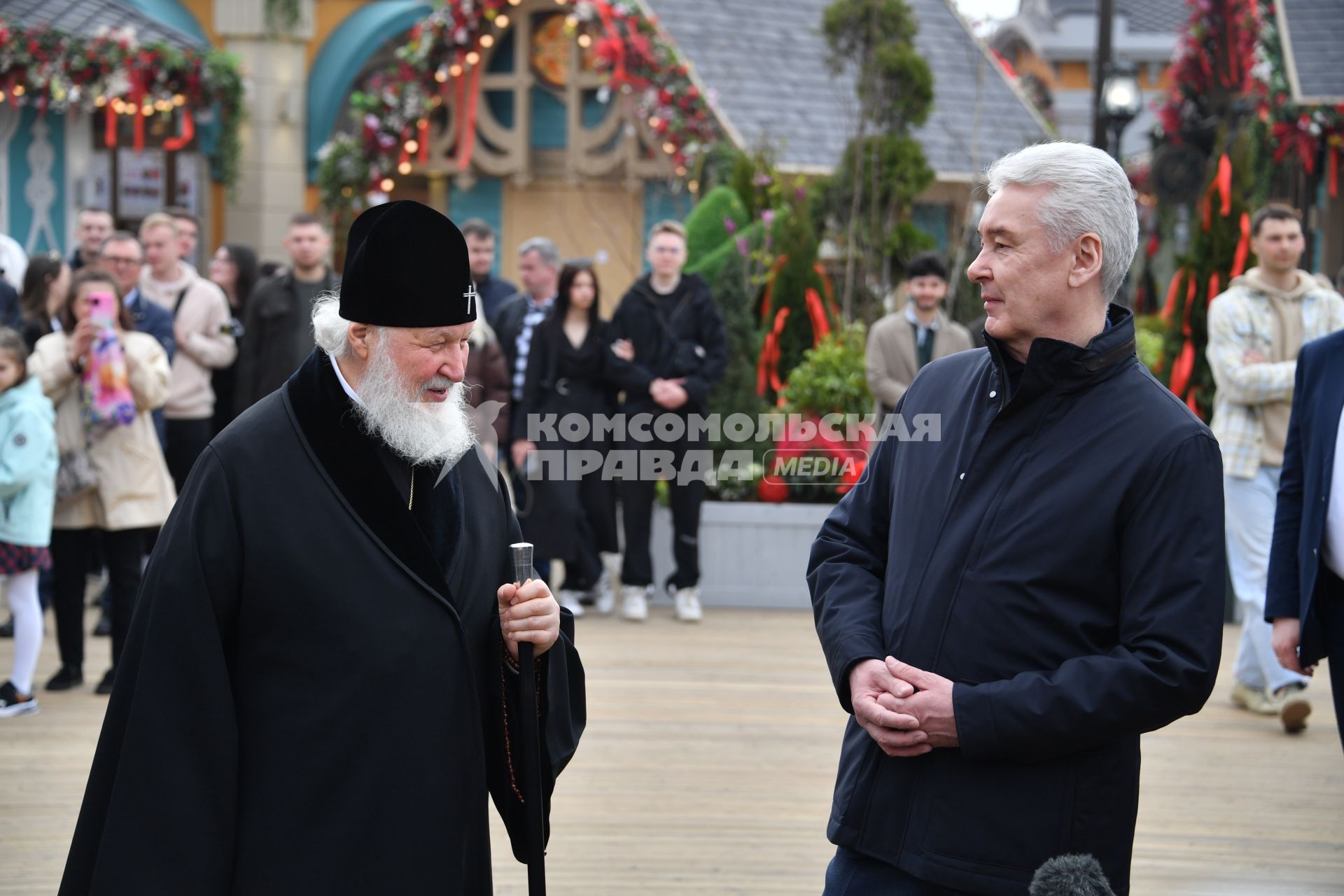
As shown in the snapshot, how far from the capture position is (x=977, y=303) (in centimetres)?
1109

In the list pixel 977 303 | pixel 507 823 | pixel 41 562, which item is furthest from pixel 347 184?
pixel 507 823

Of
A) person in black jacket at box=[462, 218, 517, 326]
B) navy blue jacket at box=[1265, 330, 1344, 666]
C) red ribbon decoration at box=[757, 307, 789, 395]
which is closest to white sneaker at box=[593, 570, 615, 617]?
person in black jacket at box=[462, 218, 517, 326]

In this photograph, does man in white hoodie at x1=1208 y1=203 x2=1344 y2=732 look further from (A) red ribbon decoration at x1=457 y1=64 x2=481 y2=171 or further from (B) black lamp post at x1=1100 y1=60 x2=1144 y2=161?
(A) red ribbon decoration at x1=457 y1=64 x2=481 y2=171

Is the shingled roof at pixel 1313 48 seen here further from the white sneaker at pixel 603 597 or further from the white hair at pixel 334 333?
the white hair at pixel 334 333

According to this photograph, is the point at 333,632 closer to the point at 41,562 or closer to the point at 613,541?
the point at 41,562

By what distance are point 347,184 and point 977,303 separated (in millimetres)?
6443

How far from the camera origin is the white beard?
2.65 metres

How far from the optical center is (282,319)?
7664 millimetres

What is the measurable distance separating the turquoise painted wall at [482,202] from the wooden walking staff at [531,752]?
12462 mm

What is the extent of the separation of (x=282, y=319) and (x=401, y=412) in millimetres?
5261

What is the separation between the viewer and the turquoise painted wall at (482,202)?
14992 millimetres

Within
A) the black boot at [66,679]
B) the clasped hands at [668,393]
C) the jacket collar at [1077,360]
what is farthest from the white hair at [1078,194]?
the clasped hands at [668,393]

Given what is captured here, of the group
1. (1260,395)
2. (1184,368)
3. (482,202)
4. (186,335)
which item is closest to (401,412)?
(1260,395)

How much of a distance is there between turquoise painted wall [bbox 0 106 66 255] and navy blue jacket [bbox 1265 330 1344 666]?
1388 cm
